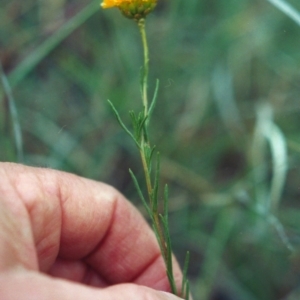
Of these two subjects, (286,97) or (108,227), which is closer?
(108,227)

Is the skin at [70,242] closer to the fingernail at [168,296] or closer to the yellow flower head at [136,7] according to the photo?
the fingernail at [168,296]

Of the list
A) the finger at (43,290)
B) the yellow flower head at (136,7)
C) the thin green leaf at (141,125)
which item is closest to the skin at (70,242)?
the finger at (43,290)

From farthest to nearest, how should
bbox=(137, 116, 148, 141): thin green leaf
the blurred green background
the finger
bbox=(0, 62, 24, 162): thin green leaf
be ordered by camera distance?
the blurred green background
bbox=(0, 62, 24, 162): thin green leaf
bbox=(137, 116, 148, 141): thin green leaf
the finger

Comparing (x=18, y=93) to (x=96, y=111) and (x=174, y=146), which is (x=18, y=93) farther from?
(x=174, y=146)

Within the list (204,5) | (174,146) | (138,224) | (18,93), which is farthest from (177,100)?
(138,224)

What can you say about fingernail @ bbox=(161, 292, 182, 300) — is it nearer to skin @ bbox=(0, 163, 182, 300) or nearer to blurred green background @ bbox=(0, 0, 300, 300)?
skin @ bbox=(0, 163, 182, 300)

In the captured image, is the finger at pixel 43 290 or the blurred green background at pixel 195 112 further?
the blurred green background at pixel 195 112

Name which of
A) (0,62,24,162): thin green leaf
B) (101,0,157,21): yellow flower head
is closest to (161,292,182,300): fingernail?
(101,0,157,21): yellow flower head
